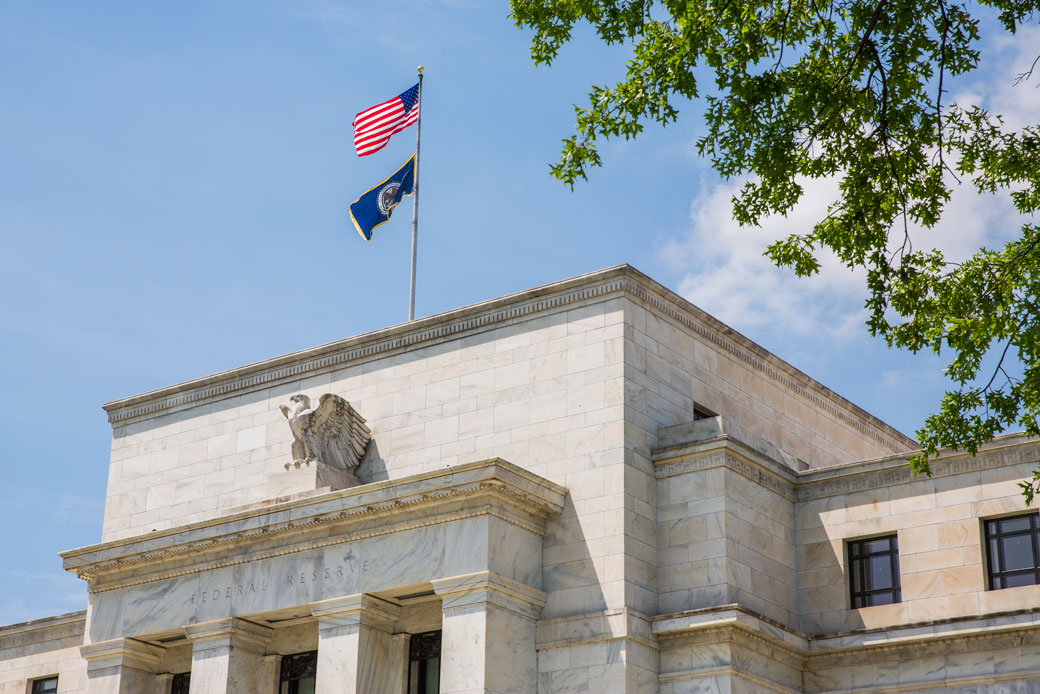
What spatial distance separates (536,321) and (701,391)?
165 inches

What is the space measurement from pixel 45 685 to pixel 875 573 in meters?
24.2

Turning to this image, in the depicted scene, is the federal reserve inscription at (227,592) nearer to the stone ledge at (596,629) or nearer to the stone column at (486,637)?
the stone column at (486,637)

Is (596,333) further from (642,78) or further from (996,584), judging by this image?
(642,78)

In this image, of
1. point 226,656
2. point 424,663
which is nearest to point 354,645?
point 424,663

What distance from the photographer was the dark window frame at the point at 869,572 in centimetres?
3097

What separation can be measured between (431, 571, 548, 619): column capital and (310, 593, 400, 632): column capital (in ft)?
5.50

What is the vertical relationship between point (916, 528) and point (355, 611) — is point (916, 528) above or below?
above

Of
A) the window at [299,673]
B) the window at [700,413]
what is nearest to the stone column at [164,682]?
the window at [299,673]

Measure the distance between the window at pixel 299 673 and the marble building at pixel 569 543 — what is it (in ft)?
0.21

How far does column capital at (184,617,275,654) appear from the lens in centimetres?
3161

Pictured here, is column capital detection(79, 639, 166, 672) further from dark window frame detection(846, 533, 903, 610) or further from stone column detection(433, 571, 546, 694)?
dark window frame detection(846, 533, 903, 610)

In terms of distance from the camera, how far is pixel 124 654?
3350 cm

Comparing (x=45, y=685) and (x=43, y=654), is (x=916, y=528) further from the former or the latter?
(x=45, y=685)

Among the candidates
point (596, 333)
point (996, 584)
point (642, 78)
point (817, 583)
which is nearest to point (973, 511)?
point (996, 584)
